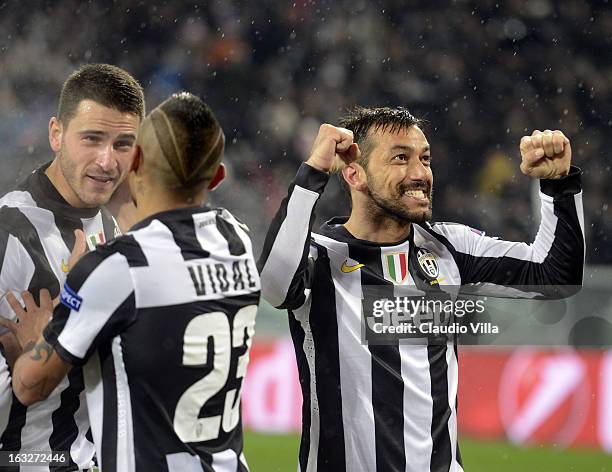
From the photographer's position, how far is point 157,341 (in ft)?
6.97

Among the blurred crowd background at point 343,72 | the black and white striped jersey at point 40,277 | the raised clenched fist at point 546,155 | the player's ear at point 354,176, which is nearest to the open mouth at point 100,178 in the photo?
the black and white striped jersey at point 40,277

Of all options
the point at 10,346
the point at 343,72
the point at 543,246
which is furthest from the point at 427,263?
the point at 343,72

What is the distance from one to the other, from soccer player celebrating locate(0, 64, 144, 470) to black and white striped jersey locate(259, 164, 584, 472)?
1.84 feet

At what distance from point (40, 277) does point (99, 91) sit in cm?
59

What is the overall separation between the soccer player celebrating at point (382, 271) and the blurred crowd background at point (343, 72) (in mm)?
4813

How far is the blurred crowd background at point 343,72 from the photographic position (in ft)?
26.9

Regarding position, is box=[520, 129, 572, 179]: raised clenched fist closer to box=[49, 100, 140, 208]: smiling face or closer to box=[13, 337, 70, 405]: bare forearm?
box=[49, 100, 140, 208]: smiling face

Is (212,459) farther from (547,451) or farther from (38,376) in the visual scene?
(547,451)

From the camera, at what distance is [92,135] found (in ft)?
9.39

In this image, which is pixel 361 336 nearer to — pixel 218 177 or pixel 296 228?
pixel 296 228

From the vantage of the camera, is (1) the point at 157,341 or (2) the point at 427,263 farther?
(2) the point at 427,263

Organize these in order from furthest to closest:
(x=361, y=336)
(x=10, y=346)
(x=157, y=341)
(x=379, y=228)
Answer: (x=379, y=228)
(x=361, y=336)
(x=10, y=346)
(x=157, y=341)

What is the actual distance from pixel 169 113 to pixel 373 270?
3.51 ft

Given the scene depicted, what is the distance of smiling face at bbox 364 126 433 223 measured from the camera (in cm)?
301
